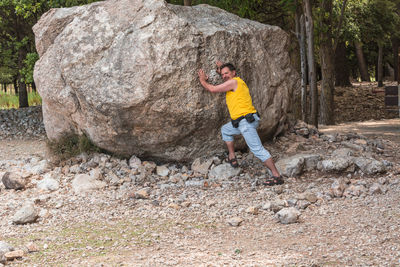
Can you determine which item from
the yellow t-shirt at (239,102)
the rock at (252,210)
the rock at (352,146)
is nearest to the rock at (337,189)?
the rock at (252,210)

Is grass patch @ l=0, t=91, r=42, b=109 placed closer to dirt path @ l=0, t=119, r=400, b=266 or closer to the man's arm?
Answer: dirt path @ l=0, t=119, r=400, b=266

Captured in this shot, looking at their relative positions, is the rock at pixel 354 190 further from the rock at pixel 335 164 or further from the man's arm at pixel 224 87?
the man's arm at pixel 224 87

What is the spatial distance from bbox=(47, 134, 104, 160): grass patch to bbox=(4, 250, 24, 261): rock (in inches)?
122

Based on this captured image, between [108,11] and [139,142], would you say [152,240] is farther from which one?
[108,11]

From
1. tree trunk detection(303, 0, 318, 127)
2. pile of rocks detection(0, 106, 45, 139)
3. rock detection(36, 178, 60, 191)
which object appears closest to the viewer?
rock detection(36, 178, 60, 191)

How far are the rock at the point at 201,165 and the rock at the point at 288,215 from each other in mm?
2006

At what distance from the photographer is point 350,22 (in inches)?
685

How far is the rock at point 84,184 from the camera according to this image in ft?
21.0

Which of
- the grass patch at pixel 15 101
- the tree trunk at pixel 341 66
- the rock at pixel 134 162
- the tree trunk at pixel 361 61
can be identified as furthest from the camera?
the tree trunk at pixel 361 61

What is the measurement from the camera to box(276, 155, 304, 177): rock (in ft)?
21.6

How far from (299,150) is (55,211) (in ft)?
12.6

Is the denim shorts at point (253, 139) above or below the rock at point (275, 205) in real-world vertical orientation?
above

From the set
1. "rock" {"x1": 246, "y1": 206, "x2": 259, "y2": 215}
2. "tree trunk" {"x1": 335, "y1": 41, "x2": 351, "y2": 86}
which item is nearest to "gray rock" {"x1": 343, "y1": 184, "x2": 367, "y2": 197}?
"rock" {"x1": 246, "y1": 206, "x2": 259, "y2": 215}

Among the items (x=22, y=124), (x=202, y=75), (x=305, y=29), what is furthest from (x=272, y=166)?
(x=22, y=124)
